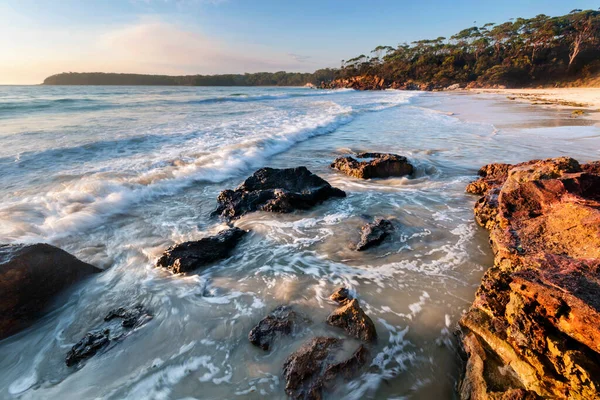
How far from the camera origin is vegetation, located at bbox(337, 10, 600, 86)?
171ft

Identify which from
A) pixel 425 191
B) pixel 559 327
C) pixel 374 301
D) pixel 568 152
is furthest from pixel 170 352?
pixel 568 152

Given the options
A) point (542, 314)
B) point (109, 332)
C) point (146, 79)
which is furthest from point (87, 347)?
point (146, 79)

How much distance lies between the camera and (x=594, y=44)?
171ft

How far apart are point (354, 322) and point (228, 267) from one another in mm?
2028

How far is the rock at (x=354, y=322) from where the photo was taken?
265cm

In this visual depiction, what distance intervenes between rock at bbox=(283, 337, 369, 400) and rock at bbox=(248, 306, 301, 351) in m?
0.32

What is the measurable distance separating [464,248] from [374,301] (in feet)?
5.94

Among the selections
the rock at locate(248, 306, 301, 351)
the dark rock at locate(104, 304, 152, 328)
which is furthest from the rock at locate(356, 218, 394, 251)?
the dark rock at locate(104, 304, 152, 328)

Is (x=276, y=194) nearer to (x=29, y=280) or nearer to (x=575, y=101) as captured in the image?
(x=29, y=280)

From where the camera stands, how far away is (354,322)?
2701 mm

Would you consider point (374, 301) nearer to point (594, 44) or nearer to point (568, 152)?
point (568, 152)

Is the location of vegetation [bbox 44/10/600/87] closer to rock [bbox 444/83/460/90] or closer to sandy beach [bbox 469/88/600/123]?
rock [bbox 444/83/460/90]

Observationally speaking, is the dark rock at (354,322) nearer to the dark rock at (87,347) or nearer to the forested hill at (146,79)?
the dark rock at (87,347)

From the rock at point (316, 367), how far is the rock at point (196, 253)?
6.89 ft
